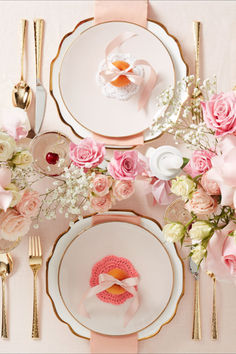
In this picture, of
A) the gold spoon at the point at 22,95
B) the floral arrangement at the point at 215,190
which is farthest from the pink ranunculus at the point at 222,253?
the gold spoon at the point at 22,95

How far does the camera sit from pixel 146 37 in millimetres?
1127

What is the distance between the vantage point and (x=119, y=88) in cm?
111

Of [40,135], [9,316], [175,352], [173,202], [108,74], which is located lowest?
[175,352]

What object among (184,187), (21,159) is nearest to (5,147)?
(21,159)

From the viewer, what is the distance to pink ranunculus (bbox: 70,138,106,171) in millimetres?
962

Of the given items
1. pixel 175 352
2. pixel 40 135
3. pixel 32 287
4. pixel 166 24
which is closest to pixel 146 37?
pixel 166 24

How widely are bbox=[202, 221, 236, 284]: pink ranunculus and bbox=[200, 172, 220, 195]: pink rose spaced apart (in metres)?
0.07

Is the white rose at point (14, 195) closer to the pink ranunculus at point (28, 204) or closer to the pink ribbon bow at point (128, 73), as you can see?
the pink ranunculus at point (28, 204)

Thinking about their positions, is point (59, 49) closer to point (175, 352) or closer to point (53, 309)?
point (53, 309)

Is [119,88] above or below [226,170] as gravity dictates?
above

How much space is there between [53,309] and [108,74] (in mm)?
650

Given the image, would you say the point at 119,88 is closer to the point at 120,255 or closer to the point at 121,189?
the point at 121,189

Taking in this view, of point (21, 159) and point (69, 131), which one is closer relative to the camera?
point (21, 159)

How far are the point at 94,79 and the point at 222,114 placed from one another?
49 cm
